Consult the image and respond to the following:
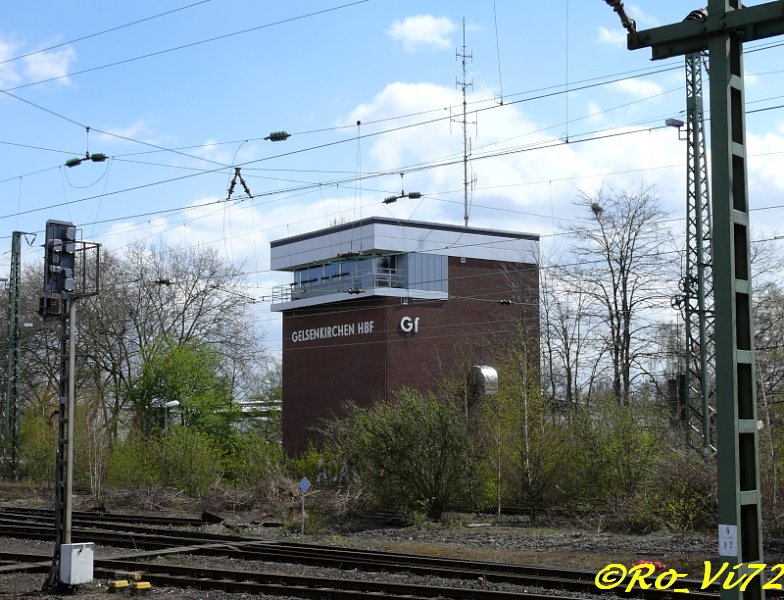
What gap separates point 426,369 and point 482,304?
5694 millimetres

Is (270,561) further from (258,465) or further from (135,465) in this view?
(135,465)

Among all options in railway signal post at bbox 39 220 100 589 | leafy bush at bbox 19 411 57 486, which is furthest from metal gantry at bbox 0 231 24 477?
railway signal post at bbox 39 220 100 589

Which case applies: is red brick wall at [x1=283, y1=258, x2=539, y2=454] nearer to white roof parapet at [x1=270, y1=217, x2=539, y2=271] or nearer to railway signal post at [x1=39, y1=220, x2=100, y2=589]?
white roof parapet at [x1=270, y1=217, x2=539, y2=271]

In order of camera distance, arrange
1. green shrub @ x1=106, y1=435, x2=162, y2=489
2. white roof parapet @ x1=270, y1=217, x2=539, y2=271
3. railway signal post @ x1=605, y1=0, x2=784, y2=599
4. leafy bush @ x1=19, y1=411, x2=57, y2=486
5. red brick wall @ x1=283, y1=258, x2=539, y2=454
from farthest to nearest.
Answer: white roof parapet @ x1=270, y1=217, x2=539, y2=271, red brick wall @ x1=283, y1=258, x2=539, y2=454, leafy bush @ x1=19, y1=411, x2=57, y2=486, green shrub @ x1=106, y1=435, x2=162, y2=489, railway signal post @ x1=605, y1=0, x2=784, y2=599

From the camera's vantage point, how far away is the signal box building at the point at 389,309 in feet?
170

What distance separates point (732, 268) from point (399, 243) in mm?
44374

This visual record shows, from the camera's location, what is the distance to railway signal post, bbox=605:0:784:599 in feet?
26.2

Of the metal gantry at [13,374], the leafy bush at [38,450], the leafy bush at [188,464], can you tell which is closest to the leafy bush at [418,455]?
the leafy bush at [188,464]

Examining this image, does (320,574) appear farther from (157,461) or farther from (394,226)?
(394,226)

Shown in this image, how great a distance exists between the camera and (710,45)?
27.5 feet

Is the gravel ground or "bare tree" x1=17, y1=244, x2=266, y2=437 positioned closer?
the gravel ground

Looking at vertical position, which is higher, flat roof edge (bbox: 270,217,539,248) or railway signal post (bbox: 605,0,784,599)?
flat roof edge (bbox: 270,217,539,248)

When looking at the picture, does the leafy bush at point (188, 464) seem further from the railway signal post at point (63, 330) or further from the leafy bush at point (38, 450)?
the railway signal post at point (63, 330)

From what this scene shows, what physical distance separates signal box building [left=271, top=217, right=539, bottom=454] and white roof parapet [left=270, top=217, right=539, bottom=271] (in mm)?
61
